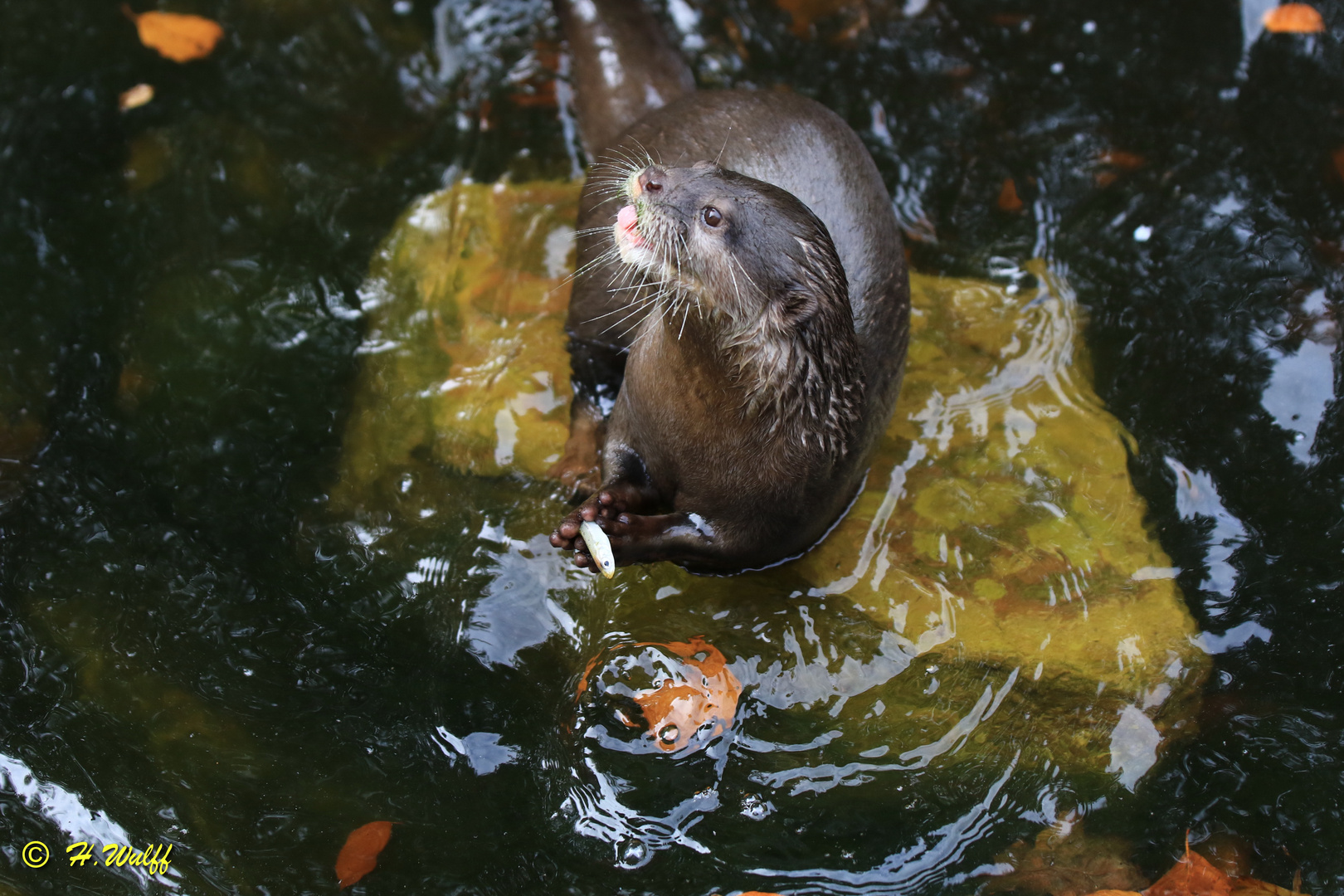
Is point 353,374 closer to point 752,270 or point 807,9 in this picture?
point 752,270

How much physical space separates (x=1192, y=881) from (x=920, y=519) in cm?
105

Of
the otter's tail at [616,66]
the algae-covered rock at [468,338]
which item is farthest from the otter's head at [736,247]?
the otter's tail at [616,66]

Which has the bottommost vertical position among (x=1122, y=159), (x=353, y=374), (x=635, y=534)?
(x=353, y=374)

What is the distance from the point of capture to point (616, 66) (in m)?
3.45

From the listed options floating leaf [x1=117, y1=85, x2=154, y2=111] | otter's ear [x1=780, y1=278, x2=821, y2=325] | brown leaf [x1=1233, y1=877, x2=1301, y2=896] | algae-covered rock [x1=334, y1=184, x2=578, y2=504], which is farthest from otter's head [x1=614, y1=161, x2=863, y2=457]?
floating leaf [x1=117, y1=85, x2=154, y2=111]

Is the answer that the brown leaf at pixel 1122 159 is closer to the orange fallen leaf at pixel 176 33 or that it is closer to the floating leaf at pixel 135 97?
the orange fallen leaf at pixel 176 33

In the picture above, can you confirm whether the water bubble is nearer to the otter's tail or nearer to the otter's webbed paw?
the otter's webbed paw

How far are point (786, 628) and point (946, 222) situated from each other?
5.57ft

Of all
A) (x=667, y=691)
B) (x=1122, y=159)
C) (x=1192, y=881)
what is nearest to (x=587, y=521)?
(x=667, y=691)

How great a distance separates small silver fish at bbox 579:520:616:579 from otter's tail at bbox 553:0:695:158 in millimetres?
1438

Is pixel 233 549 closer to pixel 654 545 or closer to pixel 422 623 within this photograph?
pixel 422 623

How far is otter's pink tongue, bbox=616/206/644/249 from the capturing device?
238 centimetres

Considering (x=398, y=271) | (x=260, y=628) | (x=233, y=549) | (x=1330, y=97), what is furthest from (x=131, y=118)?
(x=1330, y=97)

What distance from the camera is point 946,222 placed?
3.80 m
